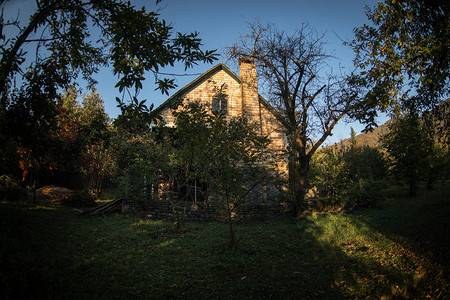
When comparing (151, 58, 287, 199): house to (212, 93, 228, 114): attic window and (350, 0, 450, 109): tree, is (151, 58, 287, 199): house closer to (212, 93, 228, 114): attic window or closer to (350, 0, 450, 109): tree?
(212, 93, 228, 114): attic window

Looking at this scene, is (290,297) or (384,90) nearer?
(290,297)

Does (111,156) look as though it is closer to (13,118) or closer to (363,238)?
(13,118)

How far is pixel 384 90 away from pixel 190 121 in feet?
25.6

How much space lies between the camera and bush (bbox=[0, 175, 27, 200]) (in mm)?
2498

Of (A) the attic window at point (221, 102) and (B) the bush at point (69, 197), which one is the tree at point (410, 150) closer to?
(A) the attic window at point (221, 102)

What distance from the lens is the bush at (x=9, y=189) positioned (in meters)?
2.50

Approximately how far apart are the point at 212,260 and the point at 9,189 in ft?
17.7

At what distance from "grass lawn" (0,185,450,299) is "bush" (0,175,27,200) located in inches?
9.2

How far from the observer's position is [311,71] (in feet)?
42.5

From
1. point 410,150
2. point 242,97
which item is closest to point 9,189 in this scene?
point 242,97

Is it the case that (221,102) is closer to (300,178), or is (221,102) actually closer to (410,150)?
(300,178)

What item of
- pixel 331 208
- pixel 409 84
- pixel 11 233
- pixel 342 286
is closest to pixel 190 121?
pixel 11 233

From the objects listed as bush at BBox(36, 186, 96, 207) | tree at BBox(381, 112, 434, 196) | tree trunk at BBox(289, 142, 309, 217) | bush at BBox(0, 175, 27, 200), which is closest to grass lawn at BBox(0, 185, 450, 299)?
bush at BBox(0, 175, 27, 200)

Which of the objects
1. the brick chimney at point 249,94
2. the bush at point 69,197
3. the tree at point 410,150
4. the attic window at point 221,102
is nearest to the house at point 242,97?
the brick chimney at point 249,94
